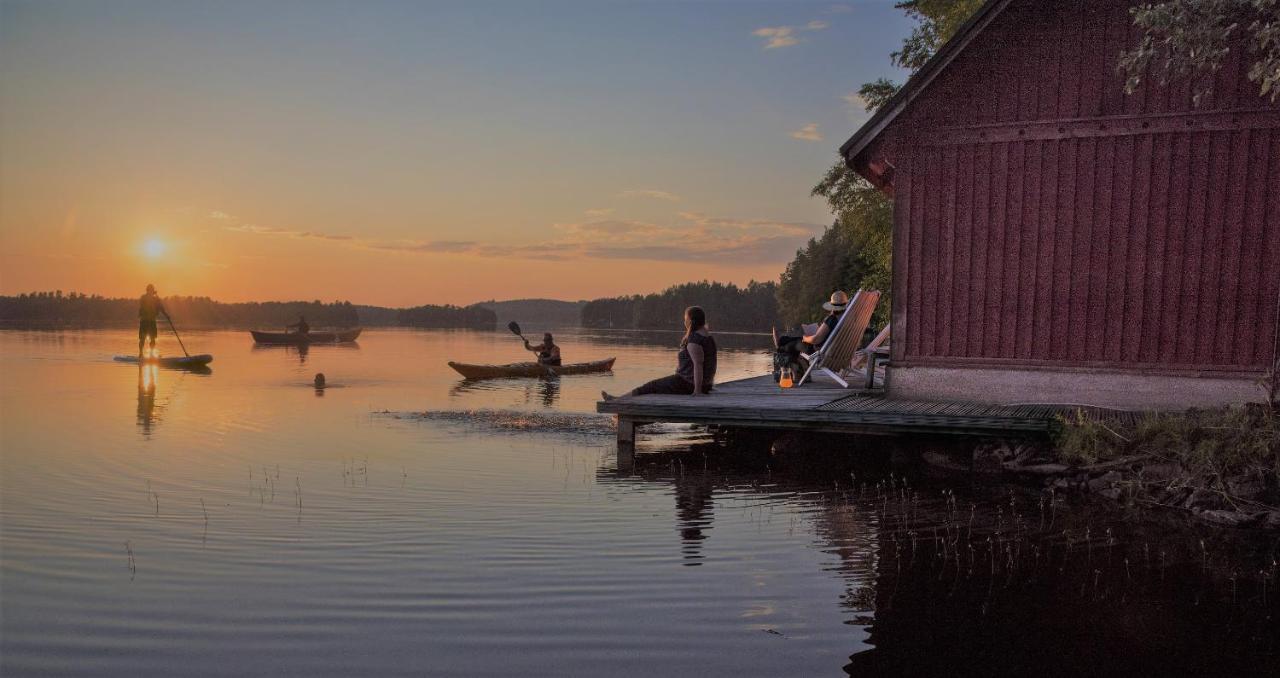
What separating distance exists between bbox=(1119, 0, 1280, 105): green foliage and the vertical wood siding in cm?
61

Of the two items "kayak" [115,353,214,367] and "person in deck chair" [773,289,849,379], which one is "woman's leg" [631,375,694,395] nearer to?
"person in deck chair" [773,289,849,379]

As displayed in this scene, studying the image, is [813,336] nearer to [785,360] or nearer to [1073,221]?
[785,360]

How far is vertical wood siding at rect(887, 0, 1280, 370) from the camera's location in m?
11.0

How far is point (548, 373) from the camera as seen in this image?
2666 centimetres

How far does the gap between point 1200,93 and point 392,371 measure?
26367 mm

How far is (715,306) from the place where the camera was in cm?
14000

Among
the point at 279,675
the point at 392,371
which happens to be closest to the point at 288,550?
the point at 279,675

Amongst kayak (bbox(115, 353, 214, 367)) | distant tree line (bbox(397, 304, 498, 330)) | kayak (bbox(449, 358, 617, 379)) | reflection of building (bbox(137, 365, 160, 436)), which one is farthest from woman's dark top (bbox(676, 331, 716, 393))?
distant tree line (bbox(397, 304, 498, 330))

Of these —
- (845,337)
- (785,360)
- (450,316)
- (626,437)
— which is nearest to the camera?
(626,437)

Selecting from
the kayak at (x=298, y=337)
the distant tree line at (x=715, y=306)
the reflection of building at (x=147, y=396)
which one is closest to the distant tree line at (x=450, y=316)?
the distant tree line at (x=715, y=306)

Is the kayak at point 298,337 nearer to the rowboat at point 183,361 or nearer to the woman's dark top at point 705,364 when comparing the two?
the rowboat at point 183,361

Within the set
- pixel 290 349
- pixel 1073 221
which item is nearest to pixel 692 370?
pixel 1073 221

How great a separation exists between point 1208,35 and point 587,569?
804cm

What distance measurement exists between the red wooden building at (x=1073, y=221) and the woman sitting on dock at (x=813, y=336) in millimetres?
2505
